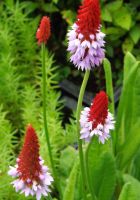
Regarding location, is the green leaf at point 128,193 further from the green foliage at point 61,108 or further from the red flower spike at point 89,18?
the red flower spike at point 89,18

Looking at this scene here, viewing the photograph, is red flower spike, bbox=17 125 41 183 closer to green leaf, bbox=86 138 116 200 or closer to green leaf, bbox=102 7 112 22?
green leaf, bbox=86 138 116 200

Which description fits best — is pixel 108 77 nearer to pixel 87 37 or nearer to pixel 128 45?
pixel 87 37

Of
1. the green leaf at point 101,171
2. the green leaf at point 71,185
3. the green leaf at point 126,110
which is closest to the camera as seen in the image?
the green leaf at point 71,185

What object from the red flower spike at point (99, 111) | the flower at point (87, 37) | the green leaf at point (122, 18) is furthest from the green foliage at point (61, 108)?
the flower at point (87, 37)

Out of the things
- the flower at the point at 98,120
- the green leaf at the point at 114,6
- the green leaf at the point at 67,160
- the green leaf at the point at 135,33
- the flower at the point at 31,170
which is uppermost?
the green leaf at the point at 114,6

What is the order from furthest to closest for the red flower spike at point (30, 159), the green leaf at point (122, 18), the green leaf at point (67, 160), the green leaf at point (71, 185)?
1. the green leaf at point (122, 18)
2. the green leaf at point (67, 160)
3. the green leaf at point (71, 185)
4. the red flower spike at point (30, 159)

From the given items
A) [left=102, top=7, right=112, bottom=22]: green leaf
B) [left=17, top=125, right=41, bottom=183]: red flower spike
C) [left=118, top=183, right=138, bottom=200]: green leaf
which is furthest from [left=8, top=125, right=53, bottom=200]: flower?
[left=102, top=7, right=112, bottom=22]: green leaf

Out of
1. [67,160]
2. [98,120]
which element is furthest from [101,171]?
[98,120]
